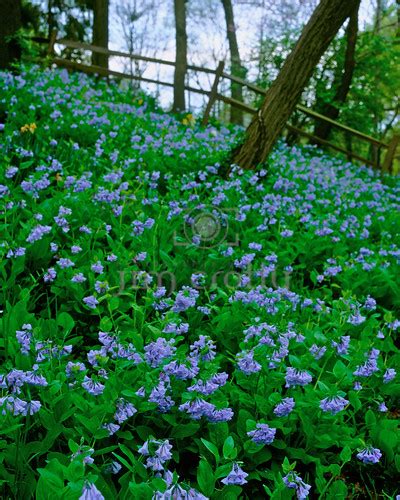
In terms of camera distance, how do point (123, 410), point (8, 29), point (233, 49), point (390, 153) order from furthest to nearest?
point (233, 49) < point (390, 153) < point (8, 29) < point (123, 410)

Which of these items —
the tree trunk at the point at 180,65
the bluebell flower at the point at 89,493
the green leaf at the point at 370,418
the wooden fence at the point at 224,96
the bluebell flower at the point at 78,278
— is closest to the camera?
the bluebell flower at the point at 89,493

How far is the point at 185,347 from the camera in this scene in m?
2.49

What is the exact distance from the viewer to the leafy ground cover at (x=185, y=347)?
189 centimetres

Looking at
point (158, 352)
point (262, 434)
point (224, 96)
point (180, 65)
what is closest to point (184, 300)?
point (158, 352)

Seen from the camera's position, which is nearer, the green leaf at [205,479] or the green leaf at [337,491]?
the green leaf at [205,479]

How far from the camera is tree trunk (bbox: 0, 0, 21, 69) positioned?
27.3ft

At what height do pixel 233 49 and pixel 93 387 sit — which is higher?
pixel 233 49

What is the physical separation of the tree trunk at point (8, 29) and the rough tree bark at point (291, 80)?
4.54 meters

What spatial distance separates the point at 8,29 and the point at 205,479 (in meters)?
8.27

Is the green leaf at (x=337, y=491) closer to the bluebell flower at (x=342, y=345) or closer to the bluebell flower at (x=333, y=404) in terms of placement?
the bluebell flower at (x=333, y=404)

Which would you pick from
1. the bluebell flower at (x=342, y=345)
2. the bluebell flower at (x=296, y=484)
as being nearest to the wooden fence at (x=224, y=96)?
the bluebell flower at (x=342, y=345)

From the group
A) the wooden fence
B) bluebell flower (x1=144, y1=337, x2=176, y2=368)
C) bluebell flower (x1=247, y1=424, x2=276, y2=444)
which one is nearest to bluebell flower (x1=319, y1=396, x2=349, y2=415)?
bluebell flower (x1=247, y1=424, x2=276, y2=444)

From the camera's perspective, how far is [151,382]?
2.04 meters

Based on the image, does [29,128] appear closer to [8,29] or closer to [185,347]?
[185,347]
